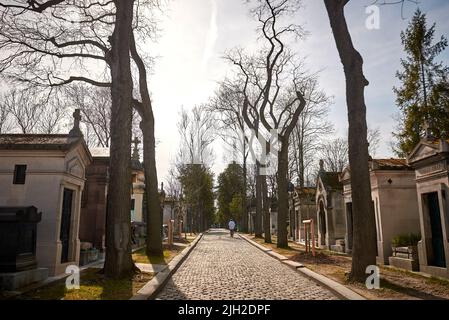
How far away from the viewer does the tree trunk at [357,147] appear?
8211 mm

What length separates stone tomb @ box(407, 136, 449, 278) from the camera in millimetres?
9391

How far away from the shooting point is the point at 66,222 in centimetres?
1043

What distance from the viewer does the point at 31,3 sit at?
10141 millimetres

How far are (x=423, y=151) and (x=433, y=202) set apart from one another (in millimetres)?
1498

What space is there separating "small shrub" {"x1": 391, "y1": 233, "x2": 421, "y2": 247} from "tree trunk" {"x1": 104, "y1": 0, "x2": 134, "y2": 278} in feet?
29.7

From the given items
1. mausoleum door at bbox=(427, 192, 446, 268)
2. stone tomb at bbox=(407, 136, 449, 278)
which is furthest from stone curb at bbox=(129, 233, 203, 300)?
mausoleum door at bbox=(427, 192, 446, 268)

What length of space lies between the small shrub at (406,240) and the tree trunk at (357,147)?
16.2 feet

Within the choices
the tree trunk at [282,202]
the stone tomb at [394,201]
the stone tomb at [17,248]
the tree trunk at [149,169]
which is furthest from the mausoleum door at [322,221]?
the stone tomb at [17,248]

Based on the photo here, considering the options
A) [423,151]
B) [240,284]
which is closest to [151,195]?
[240,284]

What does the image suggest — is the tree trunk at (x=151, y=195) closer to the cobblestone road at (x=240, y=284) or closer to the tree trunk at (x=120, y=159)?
the cobblestone road at (x=240, y=284)

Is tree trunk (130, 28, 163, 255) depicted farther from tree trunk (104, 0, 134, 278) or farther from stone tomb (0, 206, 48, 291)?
stone tomb (0, 206, 48, 291)

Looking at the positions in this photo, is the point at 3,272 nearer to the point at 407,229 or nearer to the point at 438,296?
the point at 438,296

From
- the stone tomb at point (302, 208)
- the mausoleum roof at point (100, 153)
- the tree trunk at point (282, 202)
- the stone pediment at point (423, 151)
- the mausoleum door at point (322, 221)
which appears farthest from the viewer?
the stone tomb at point (302, 208)
